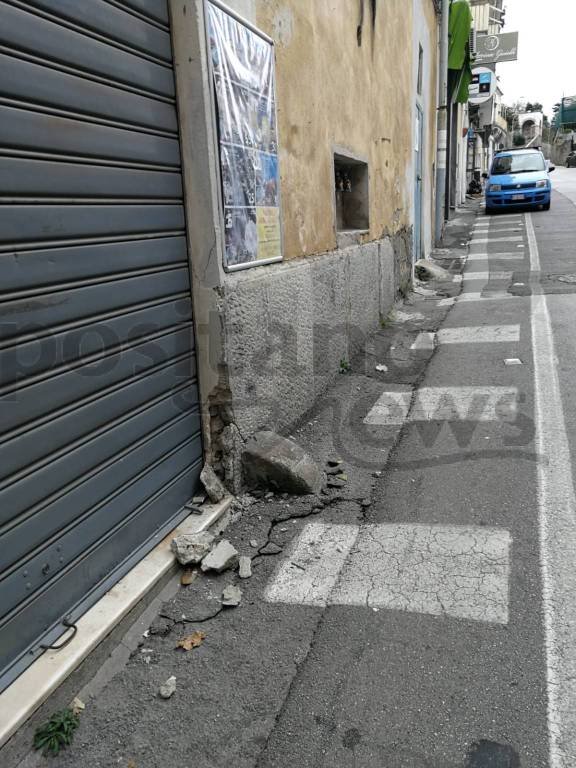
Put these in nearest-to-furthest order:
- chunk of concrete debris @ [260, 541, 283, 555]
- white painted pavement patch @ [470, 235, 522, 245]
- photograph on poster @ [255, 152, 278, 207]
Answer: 1. chunk of concrete debris @ [260, 541, 283, 555]
2. photograph on poster @ [255, 152, 278, 207]
3. white painted pavement patch @ [470, 235, 522, 245]

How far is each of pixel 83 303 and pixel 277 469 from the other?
177cm

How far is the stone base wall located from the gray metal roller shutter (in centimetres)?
38

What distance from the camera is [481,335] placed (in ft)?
25.4

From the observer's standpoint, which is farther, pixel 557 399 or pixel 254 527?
pixel 557 399

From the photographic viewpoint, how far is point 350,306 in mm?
6656

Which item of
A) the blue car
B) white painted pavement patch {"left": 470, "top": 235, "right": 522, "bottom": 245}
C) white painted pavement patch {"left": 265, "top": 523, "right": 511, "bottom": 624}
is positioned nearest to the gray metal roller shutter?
white painted pavement patch {"left": 265, "top": 523, "right": 511, "bottom": 624}

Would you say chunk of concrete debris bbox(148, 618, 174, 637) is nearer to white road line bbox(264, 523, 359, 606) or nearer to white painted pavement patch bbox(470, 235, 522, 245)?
white road line bbox(264, 523, 359, 606)

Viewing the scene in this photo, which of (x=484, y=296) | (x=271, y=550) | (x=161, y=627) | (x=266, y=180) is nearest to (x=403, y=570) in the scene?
(x=271, y=550)

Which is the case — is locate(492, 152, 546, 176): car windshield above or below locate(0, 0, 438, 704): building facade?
above

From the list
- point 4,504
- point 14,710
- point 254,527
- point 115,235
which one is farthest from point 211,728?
point 115,235

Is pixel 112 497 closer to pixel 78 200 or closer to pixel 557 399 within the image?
pixel 78 200

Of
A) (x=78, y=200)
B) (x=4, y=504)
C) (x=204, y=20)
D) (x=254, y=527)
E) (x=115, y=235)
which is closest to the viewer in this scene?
(x=4, y=504)

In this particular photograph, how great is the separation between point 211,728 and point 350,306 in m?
4.93

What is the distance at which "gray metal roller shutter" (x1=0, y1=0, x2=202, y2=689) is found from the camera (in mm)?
2391
